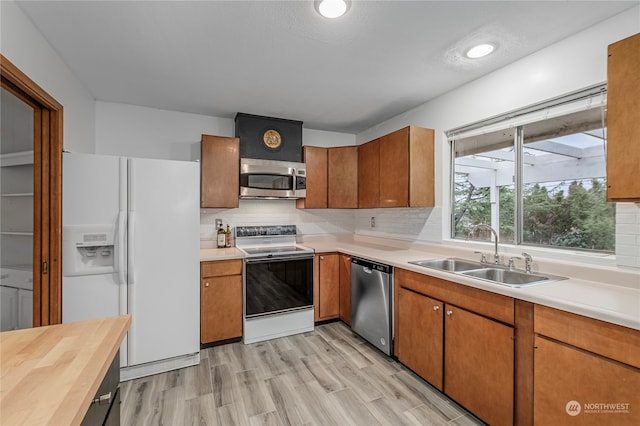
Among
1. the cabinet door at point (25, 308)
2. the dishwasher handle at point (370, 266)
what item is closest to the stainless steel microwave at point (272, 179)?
the dishwasher handle at point (370, 266)

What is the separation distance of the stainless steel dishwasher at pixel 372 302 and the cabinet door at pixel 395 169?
0.71 meters

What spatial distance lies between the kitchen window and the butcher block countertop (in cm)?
262

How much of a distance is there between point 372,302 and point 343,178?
1610mm

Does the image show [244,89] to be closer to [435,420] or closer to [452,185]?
[452,185]

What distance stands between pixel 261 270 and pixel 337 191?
1.41 m

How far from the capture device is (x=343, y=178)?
3.66m

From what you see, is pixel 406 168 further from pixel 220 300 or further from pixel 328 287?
pixel 220 300

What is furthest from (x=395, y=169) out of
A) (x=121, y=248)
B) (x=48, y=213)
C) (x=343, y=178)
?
(x=48, y=213)

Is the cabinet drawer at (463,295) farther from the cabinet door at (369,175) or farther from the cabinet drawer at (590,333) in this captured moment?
the cabinet door at (369,175)

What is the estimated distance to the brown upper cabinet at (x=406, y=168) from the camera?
2799 millimetres

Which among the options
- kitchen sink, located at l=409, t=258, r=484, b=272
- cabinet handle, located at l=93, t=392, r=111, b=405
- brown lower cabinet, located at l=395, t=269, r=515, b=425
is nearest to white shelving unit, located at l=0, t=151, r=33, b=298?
cabinet handle, located at l=93, t=392, r=111, b=405

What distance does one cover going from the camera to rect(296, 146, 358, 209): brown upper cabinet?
3.63m

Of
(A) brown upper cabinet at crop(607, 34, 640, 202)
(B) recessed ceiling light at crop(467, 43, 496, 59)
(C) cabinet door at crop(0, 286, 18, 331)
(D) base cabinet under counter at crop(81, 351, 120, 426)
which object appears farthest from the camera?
(B) recessed ceiling light at crop(467, 43, 496, 59)

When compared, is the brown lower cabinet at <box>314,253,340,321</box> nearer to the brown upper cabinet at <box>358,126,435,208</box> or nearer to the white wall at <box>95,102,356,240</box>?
the white wall at <box>95,102,356,240</box>
